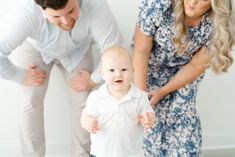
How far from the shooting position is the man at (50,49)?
4.40ft

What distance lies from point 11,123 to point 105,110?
34.5 inches

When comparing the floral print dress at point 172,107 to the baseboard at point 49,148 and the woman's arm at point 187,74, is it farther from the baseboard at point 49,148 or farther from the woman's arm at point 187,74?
the baseboard at point 49,148

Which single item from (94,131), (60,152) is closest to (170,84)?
(94,131)

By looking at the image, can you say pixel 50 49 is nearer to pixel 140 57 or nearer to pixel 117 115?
pixel 140 57

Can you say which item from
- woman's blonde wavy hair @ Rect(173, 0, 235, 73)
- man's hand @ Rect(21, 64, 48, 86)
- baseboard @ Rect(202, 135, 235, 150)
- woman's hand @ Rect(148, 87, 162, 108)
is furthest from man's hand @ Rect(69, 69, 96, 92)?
baseboard @ Rect(202, 135, 235, 150)

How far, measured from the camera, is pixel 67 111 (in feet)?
6.34

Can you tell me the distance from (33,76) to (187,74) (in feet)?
1.95

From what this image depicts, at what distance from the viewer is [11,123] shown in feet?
6.31

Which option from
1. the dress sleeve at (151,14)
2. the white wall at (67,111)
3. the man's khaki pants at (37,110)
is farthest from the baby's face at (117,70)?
the white wall at (67,111)

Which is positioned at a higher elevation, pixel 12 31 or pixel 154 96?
pixel 12 31

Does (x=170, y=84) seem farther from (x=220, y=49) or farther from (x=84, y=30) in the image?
(x=84, y=30)

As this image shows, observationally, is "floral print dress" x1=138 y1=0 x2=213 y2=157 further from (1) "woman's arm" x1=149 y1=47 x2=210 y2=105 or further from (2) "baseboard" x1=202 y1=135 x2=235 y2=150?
(2) "baseboard" x1=202 y1=135 x2=235 y2=150

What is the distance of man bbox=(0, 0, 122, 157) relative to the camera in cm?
134

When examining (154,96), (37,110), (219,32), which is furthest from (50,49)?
(219,32)
